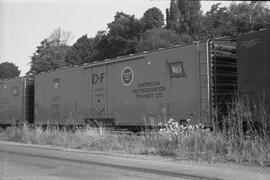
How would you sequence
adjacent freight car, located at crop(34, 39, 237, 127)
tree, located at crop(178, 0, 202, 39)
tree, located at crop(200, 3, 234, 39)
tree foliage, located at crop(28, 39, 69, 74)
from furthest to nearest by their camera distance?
tree foliage, located at crop(28, 39, 69, 74)
adjacent freight car, located at crop(34, 39, 237, 127)
tree, located at crop(178, 0, 202, 39)
tree, located at crop(200, 3, 234, 39)

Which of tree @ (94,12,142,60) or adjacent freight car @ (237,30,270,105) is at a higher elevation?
tree @ (94,12,142,60)

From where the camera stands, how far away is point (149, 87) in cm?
1502

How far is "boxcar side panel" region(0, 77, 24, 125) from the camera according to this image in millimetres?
24531

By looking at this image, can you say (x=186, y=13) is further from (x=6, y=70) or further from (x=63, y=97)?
(x=6, y=70)

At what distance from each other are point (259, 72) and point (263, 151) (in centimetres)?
264

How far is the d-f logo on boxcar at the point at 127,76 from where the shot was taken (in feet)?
52.2

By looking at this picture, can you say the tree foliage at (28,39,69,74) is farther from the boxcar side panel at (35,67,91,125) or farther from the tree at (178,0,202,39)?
the tree at (178,0,202,39)

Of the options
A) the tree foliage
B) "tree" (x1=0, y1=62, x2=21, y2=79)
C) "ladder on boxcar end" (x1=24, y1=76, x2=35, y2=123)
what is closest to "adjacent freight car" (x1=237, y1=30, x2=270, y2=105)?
"tree" (x1=0, y1=62, x2=21, y2=79)

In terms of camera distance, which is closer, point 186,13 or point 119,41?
point 186,13

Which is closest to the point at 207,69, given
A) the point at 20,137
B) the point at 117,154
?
the point at 117,154

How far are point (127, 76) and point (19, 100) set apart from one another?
10937 mm

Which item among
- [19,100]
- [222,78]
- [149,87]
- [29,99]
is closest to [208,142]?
[222,78]

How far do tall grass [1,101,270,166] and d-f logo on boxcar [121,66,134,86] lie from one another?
2.47 metres

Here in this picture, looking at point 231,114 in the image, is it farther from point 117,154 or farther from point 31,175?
point 31,175
